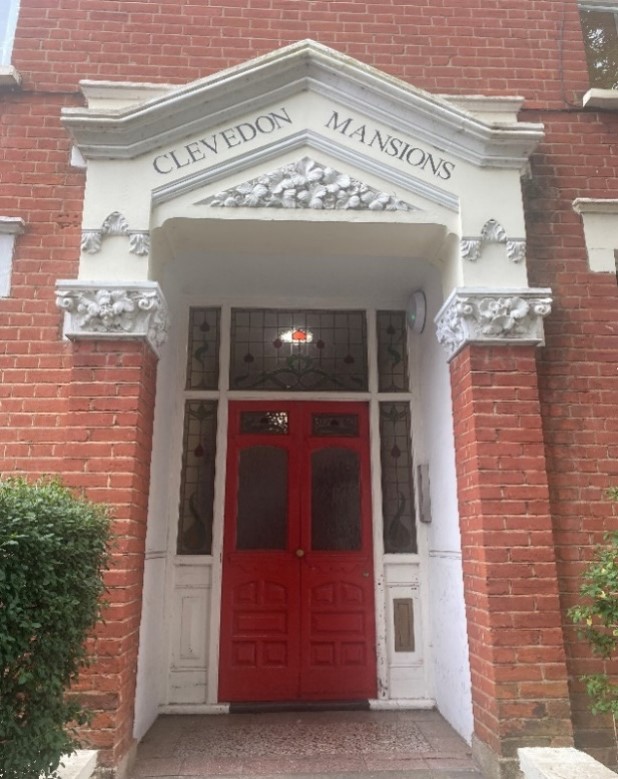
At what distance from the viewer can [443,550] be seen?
15.6 ft

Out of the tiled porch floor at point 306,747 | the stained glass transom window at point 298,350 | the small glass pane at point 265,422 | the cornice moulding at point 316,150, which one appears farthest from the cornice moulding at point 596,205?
the tiled porch floor at point 306,747

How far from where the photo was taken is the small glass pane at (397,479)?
5.33 meters

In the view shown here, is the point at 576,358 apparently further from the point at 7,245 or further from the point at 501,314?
the point at 7,245

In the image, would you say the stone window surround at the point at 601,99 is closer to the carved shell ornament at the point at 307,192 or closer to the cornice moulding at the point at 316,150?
the cornice moulding at the point at 316,150

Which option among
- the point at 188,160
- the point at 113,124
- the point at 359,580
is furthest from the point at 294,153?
the point at 359,580

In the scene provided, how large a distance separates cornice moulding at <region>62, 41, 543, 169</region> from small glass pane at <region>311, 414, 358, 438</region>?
8.04 feet

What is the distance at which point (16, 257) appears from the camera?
14.1 ft

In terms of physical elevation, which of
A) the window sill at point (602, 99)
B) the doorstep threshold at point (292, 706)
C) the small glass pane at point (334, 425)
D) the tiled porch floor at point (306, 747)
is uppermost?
the window sill at point (602, 99)

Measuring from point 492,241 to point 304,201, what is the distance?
1371 mm

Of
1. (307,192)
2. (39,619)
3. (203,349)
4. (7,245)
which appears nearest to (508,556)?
(39,619)

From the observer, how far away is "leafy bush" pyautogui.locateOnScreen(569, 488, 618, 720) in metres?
3.45

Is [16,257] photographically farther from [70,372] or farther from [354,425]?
[354,425]

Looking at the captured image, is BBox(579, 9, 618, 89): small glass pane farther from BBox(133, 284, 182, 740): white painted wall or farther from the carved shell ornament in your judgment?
BBox(133, 284, 182, 740): white painted wall

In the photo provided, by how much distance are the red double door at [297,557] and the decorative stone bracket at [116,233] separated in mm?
1888
